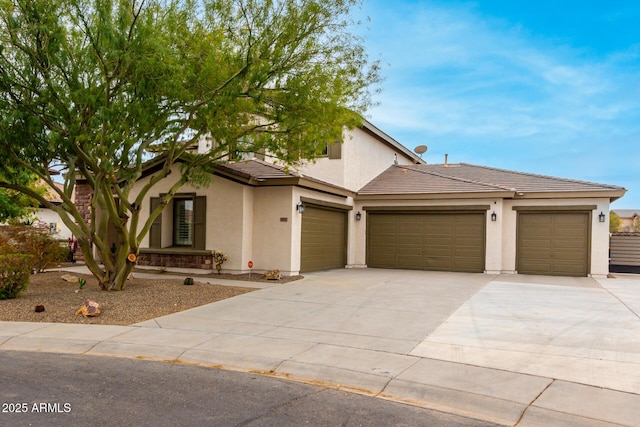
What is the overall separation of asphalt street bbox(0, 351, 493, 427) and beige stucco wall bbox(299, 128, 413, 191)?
1183 cm

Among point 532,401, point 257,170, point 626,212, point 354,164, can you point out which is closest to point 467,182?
point 354,164

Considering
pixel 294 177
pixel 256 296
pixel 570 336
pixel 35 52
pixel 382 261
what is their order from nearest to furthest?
pixel 570 336
pixel 35 52
pixel 256 296
pixel 294 177
pixel 382 261

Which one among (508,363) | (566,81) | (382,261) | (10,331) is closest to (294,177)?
(382,261)

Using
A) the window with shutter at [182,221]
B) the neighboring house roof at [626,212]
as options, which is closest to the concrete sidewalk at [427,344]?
the window with shutter at [182,221]

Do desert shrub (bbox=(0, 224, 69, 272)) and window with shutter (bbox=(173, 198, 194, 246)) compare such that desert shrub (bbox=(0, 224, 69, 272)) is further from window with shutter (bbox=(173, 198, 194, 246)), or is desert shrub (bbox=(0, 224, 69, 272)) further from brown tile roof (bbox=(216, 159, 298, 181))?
brown tile roof (bbox=(216, 159, 298, 181))

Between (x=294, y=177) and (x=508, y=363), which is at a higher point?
(x=294, y=177)

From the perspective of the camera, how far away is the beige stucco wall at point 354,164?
60.2 ft

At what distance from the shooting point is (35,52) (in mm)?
8914

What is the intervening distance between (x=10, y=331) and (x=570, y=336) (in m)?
8.91

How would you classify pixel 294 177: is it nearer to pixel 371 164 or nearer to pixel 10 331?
pixel 371 164

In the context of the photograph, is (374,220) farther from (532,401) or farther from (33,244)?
(532,401)

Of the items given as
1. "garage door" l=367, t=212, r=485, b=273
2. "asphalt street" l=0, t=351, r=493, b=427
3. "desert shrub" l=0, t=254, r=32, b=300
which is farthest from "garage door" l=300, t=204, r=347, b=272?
"asphalt street" l=0, t=351, r=493, b=427

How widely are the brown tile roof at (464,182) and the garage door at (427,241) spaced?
965mm

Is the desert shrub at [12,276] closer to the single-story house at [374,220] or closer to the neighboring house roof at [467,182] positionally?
the single-story house at [374,220]
